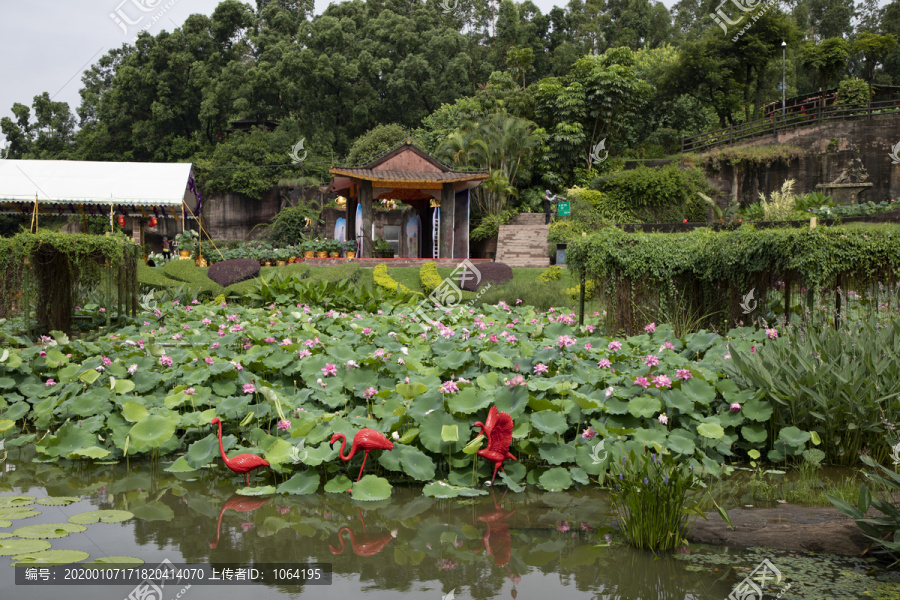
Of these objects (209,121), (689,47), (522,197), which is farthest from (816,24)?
(209,121)

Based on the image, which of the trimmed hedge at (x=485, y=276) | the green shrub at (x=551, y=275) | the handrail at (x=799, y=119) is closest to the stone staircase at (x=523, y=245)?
the green shrub at (x=551, y=275)

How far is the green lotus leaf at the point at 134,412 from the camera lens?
5012 mm

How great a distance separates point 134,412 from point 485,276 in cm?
1435

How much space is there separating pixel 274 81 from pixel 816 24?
1545 inches

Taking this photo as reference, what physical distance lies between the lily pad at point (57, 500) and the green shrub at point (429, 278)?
46.0ft

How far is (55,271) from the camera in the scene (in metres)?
8.90

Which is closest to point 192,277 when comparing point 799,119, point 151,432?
point 151,432

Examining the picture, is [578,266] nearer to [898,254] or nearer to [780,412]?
[898,254]

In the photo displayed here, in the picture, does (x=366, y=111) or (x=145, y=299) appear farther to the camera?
(x=366, y=111)

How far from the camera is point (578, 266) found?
30.7ft

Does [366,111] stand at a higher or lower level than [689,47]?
lower

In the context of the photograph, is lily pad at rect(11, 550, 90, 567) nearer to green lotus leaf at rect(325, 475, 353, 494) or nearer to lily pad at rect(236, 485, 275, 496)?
lily pad at rect(236, 485, 275, 496)

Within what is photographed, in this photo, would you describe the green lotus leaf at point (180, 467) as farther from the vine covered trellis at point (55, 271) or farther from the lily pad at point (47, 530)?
the vine covered trellis at point (55, 271)

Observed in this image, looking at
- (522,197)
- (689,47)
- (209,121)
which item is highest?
(689,47)
